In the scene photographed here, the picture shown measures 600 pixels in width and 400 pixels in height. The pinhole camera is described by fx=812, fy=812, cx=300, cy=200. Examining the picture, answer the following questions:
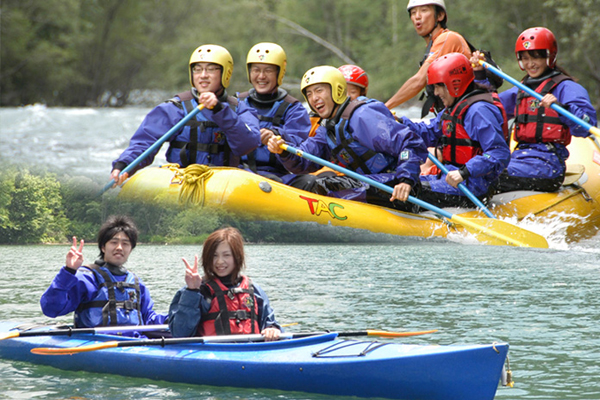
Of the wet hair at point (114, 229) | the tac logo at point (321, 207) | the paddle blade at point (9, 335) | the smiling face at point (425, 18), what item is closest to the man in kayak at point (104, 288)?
the wet hair at point (114, 229)

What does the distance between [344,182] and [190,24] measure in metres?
21.5

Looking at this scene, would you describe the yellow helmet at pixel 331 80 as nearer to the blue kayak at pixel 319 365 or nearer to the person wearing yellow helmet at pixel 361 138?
the person wearing yellow helmet at pixel 361 138

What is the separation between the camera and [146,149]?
19.3 feet

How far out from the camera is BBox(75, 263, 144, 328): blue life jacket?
128 inches

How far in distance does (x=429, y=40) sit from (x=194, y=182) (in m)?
2.57

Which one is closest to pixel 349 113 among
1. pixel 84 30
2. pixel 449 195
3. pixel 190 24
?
pixel 449 195

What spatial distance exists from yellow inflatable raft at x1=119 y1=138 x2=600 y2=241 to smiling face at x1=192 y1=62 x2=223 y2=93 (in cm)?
56


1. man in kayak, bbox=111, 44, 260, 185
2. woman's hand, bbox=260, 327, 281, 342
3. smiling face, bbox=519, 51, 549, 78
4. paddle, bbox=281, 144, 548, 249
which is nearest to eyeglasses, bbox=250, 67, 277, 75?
man in kayak, bbox=111, 44, 260, 185

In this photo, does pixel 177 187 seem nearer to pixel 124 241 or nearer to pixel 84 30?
pixel 124 241

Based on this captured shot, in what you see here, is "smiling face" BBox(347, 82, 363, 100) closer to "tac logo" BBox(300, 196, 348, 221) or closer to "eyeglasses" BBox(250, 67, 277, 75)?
"eyeglasses" BBox(250, 67, 277, 75)

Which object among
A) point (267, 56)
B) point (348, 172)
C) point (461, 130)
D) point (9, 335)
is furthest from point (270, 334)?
point (267, 56)

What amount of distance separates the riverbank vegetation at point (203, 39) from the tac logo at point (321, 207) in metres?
13.2

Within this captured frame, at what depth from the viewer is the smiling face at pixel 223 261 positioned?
2941 mm

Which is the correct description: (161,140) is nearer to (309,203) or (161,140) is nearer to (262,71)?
(262,71)
